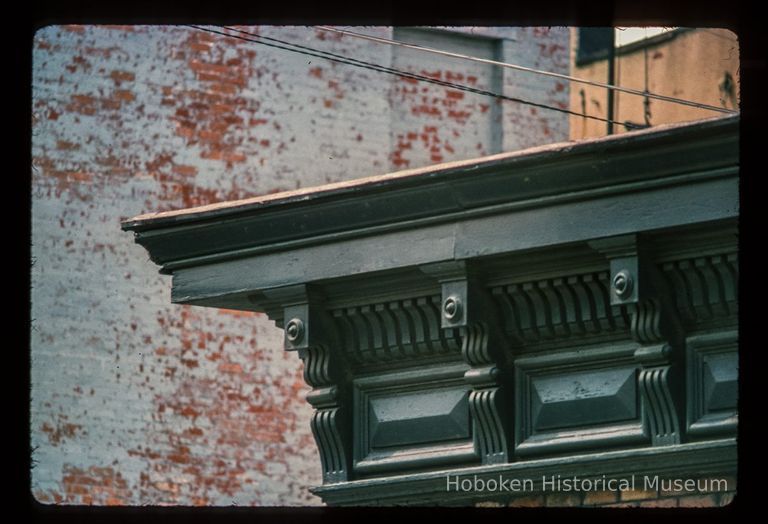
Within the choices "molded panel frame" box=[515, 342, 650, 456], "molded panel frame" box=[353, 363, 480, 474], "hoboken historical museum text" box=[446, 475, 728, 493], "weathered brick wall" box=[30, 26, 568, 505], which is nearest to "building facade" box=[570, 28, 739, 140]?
"weathered brick wall" box=[30, 26, 568, 505]

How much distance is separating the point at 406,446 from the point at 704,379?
1.71 metres

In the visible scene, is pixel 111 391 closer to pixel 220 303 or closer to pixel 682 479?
pixel 220 303

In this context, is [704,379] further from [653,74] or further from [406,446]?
[653,74]

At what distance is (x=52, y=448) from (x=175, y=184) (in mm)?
2166

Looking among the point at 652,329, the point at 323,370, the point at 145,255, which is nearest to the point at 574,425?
the point at 652,329

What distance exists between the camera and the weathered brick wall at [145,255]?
13.7m

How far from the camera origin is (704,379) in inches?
330

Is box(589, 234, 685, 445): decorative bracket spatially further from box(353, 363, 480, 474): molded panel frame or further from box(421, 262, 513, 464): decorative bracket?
box(353, 363, 480, 474): molded panel frame

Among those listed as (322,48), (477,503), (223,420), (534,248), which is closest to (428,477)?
(477,503)

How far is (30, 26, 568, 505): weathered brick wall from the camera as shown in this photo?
539 inches

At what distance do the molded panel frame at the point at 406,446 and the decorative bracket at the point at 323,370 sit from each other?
0.21 feet

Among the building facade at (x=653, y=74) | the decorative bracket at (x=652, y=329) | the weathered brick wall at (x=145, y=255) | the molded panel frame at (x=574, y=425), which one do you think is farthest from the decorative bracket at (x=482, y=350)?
the building facade at (x=653, y=74)

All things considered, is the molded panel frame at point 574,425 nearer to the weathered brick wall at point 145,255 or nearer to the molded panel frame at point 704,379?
the molded panel frame at point 704,379

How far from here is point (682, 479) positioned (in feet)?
27.2
